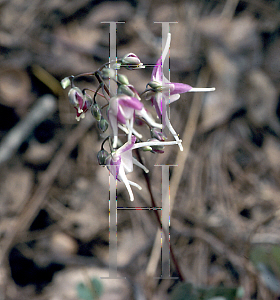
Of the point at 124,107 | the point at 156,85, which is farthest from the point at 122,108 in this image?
the point at 156,85

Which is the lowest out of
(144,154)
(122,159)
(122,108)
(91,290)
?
(91,290)

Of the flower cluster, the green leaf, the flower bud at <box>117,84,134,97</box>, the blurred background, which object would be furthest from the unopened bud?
the green leaf

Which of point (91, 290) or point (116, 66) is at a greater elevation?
point (116, 66)

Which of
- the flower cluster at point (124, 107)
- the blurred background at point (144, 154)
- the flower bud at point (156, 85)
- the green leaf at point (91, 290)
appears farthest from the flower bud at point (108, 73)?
the green leaf at point (91, 290)

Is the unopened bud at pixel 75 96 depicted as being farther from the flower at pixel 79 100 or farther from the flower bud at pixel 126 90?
the flower bud at pixel 126 90

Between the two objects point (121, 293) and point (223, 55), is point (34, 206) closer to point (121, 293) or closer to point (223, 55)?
point (121, 293)

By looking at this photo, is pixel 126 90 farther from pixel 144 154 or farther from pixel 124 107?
pixel 144 154

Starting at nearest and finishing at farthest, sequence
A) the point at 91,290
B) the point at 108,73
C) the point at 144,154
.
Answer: the point at 108,73, the point at 91,290, the point at 144,154

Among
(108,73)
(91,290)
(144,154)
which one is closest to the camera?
(108,73)

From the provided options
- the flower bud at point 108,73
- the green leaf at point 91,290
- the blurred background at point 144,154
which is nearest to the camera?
the flower bud at point 108,73

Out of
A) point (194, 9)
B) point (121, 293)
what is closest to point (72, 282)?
point (121, 293)
